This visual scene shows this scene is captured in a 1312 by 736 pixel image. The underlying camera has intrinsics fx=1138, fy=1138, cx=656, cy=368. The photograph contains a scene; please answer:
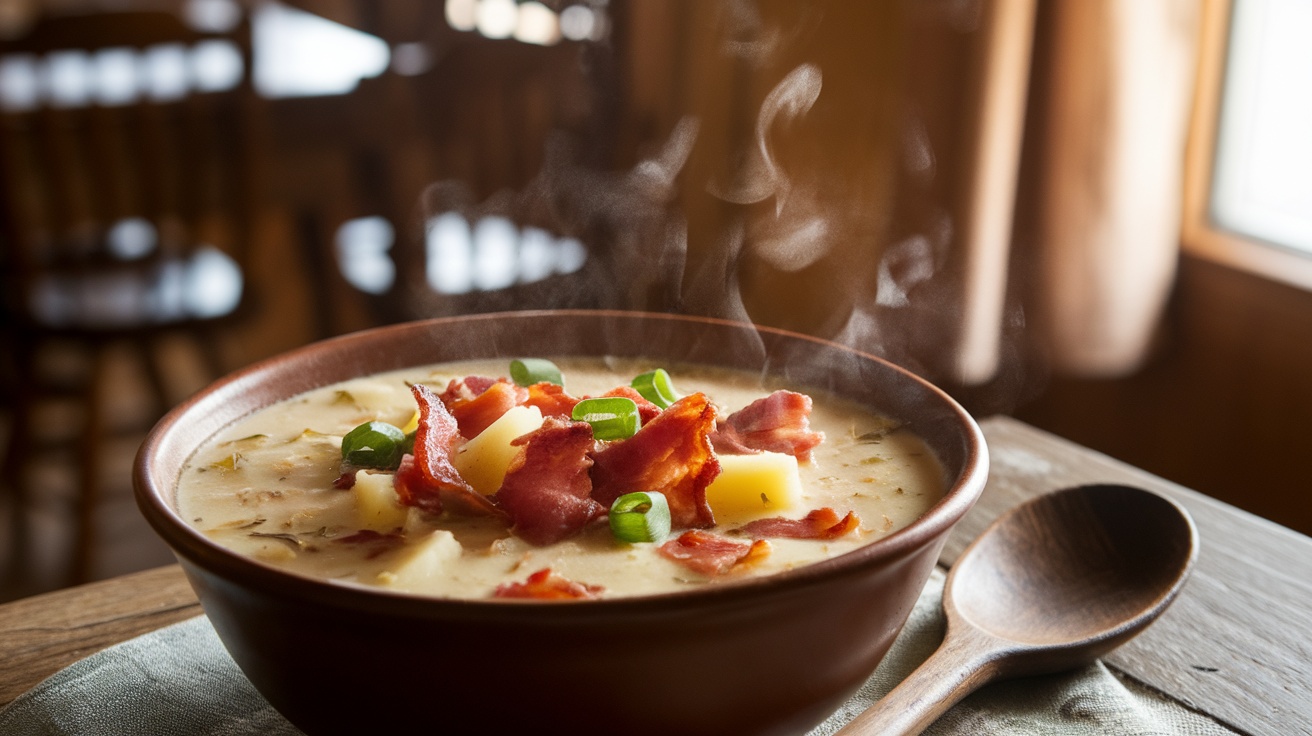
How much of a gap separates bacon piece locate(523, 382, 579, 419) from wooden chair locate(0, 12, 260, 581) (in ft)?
6.88

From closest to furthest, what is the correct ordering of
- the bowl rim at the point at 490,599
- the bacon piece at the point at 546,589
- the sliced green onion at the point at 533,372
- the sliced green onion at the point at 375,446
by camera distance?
the bowl rim at the point at 490,599
the bacon piece at the point at 546,589
the sliced green onion at the point at 375,446
the sliced green onion at the point at 533,372

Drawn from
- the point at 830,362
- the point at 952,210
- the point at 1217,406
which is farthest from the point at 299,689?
the point at 1217,406

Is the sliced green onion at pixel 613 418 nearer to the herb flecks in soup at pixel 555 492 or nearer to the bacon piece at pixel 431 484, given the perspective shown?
the herb flecks in soup at pixel 555 492

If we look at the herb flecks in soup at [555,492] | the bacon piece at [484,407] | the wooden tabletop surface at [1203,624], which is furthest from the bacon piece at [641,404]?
the wooden tabletop surface at [1203,624]

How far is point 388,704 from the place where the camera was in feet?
3.02

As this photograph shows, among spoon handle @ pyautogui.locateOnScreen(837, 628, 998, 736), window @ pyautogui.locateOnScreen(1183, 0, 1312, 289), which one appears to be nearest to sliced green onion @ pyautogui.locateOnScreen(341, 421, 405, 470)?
spoon handle @ pyautogui.locateOnScreen(837, 628, 998, 736)

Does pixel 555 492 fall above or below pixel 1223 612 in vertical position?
above

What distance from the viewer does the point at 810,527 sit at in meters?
1.15

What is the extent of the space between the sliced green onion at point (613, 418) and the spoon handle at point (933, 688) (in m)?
0.39

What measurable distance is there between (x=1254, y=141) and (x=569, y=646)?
9.79ft

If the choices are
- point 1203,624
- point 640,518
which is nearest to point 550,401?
point 640,518

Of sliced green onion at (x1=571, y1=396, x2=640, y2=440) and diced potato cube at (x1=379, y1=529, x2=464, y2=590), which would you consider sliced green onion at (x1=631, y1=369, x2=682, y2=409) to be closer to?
sliced green onion at (x1=571, y1=396, x2=640, y2=440)

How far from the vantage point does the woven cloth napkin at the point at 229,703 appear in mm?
1160

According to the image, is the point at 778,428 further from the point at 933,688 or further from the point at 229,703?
the point at 229,703
